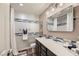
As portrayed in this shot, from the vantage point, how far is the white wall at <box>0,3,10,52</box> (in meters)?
1.61

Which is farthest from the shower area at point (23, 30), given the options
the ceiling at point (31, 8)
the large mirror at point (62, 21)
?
the large mirror at point (62, 21)

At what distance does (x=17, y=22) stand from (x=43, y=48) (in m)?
0.62

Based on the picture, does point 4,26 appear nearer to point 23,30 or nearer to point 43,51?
point 23,30

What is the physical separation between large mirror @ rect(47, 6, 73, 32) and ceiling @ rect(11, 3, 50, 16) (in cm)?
30

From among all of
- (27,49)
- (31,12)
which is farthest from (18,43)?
(31,12)

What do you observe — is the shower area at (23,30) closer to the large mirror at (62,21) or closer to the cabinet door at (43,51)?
the cabinet door at (43,51)

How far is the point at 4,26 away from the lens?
5.44 feet

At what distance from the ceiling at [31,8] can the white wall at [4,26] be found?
5.4 inches

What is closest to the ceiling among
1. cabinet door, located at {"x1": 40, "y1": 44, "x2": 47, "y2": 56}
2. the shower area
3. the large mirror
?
the shower area

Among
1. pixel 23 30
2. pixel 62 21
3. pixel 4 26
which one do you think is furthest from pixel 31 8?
pixel 62 21

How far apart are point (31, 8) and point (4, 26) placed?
502 mm

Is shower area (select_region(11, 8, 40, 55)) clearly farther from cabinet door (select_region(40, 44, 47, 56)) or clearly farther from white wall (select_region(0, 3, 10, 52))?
cabinet door (select_region(40, 44, 47, 56))

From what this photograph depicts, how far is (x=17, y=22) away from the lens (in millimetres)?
1746

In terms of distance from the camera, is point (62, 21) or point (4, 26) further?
point (62, 21)
